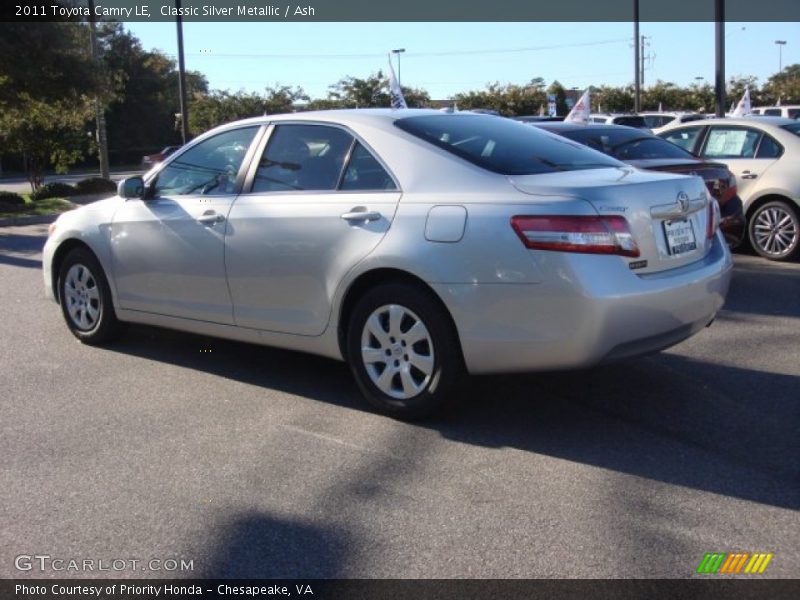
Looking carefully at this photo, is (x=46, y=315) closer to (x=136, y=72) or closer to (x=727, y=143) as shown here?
(x=727, y=143)

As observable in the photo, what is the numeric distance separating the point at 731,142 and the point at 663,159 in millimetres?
1905

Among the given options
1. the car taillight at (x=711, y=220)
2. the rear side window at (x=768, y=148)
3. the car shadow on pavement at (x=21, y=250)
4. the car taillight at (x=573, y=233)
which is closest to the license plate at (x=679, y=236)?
the car taillight at (x=711, y=220)

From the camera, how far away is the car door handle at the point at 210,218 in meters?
5.61

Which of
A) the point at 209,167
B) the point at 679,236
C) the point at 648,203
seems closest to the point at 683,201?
the point at 679,236

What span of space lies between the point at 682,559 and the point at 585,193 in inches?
72.8

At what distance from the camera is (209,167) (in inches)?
234

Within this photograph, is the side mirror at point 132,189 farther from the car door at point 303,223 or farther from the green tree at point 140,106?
the green tree at point 140,106

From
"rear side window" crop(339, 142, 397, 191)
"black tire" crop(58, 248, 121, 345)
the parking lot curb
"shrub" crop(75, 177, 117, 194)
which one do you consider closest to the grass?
the parking lot curb

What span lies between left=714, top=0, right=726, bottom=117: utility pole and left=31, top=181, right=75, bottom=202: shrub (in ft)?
52.2

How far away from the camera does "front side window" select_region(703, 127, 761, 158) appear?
10.4 meters

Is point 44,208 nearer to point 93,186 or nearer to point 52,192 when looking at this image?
point 52,192

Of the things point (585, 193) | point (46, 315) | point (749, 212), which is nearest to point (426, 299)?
point (585, 193)

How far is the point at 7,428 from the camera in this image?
5.02 meters

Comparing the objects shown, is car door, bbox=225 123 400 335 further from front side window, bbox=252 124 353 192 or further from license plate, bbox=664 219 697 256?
license plate, bbox=664 219 697 256
